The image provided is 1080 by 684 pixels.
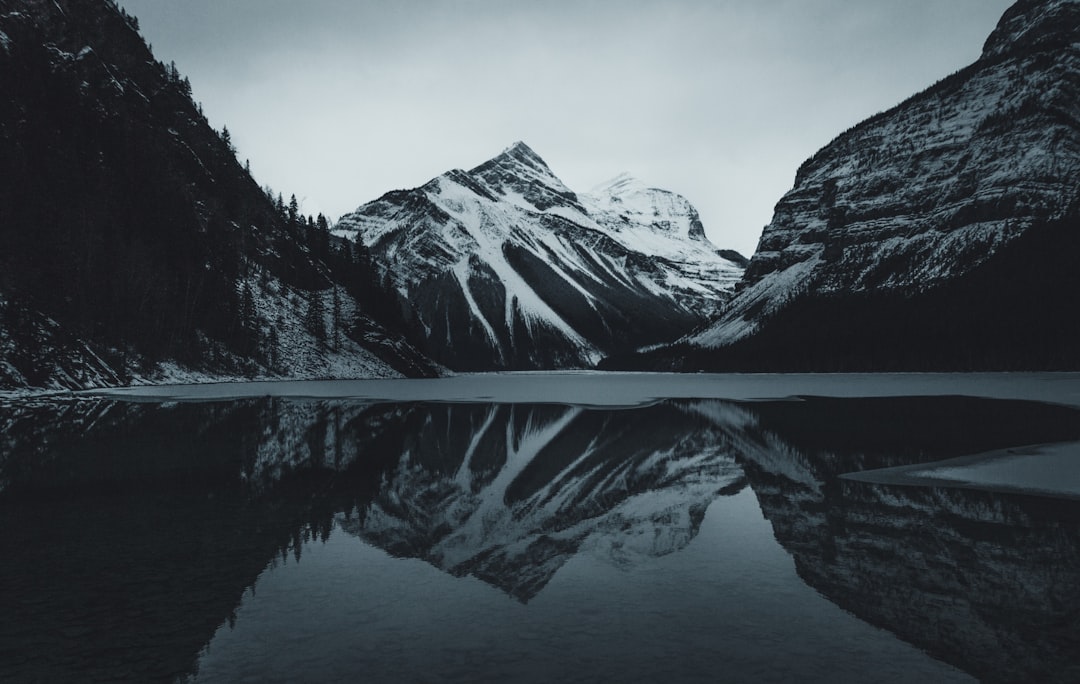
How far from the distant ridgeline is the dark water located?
57478mm

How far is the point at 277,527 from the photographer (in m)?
20.4

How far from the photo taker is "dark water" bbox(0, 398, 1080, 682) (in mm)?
11141

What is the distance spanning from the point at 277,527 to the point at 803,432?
35248mm

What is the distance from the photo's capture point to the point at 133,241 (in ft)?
358

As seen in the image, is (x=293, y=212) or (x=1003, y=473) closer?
(x=1003, y=473)

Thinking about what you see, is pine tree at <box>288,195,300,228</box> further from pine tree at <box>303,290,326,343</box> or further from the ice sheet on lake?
the ice sheet on lake

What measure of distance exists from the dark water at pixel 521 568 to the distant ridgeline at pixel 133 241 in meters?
57.5

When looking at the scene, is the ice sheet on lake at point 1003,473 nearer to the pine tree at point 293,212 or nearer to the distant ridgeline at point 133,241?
the distant ridgeline at point 133,241

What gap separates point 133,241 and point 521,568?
115 meters

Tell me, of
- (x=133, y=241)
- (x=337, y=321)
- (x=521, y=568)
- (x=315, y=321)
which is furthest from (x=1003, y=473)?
(x=337, y=321)

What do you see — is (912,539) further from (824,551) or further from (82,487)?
(82,487)

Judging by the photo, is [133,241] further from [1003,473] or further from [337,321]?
[1003,473]

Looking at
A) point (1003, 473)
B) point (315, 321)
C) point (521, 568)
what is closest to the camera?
point (521, 568)

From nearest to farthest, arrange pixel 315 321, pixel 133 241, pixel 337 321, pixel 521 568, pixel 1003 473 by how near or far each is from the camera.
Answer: pixel 521 568
pixel 1003 473
pixel 133 241
pixel 315 321
pixel 337 321
